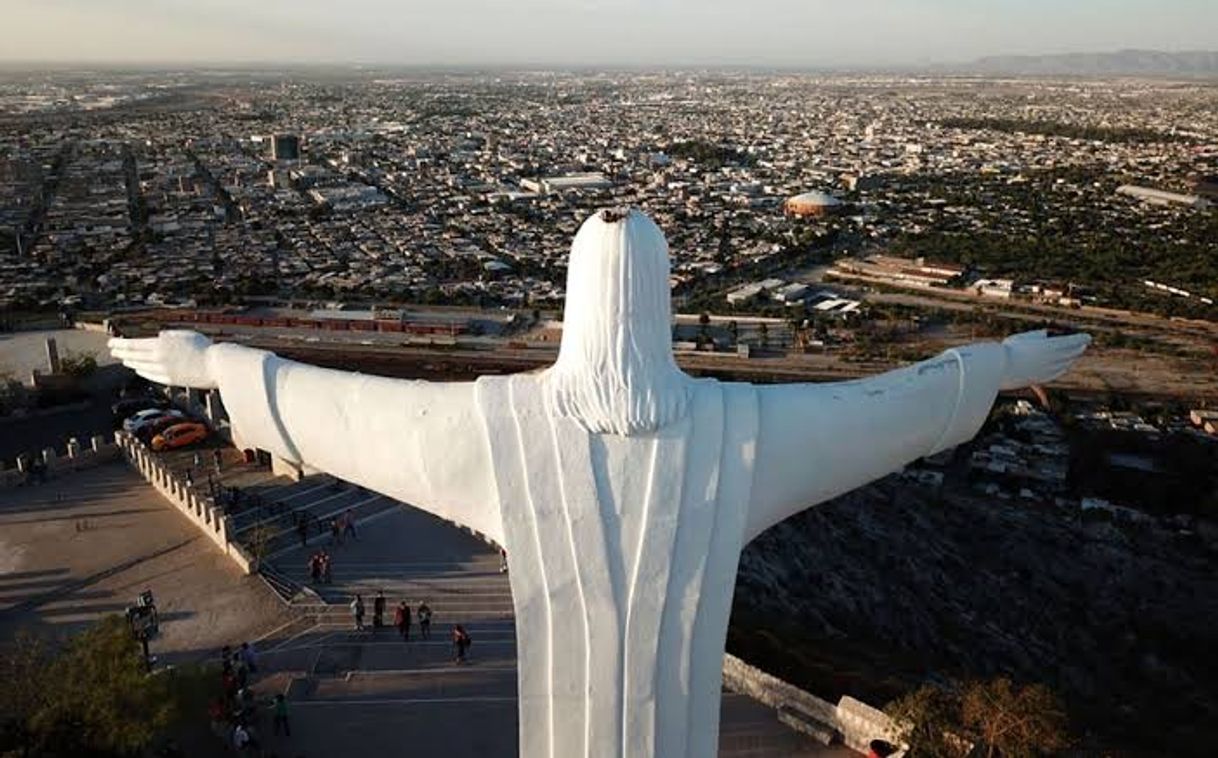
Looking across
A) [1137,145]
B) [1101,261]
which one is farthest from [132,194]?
[1137,145]

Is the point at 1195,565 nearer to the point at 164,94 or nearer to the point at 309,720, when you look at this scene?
the point at 309,720

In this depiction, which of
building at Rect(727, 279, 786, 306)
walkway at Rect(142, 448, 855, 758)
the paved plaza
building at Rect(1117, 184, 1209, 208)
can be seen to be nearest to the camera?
walkway at Rect(142, 448, 855, 758)

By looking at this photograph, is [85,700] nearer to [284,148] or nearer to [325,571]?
[325,571]

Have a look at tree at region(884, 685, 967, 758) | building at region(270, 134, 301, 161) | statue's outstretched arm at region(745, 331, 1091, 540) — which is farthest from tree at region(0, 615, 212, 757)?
building at region(270, 134, 301, 161)

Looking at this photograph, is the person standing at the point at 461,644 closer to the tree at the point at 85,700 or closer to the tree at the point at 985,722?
the tree at the point at 85,700

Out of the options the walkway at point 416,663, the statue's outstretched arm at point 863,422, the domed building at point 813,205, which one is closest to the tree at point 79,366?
the walkway at point 416,663

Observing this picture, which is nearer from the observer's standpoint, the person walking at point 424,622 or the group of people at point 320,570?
the person walking at point 424,622

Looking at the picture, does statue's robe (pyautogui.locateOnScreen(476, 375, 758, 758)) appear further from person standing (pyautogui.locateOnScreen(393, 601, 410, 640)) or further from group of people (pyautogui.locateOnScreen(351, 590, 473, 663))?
person standing (pyautogui.locateOnScreen(393, 601, 410, 640))
